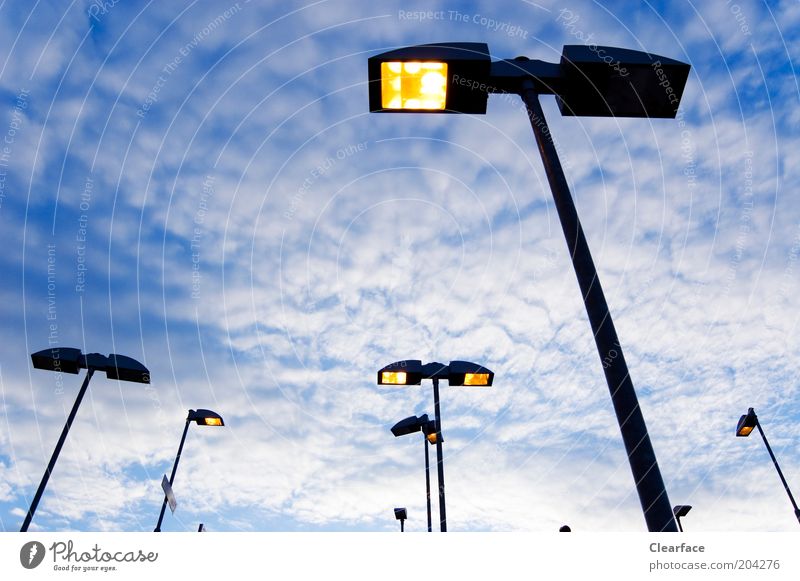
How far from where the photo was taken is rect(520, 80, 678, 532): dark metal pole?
2121 millimetres

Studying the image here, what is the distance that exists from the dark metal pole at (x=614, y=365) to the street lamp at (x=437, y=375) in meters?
9.60

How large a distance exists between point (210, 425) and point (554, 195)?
17.8 metres

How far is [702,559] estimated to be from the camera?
248cm

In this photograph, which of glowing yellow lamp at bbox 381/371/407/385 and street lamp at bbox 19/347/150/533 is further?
glowing yellow lamp at bbox 381/371/407/385

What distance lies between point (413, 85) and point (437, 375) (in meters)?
9.80

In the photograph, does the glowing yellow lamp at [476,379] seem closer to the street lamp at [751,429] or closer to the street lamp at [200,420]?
the street lamp at [200,420]

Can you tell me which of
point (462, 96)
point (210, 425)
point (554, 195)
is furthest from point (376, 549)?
point (210, 425)

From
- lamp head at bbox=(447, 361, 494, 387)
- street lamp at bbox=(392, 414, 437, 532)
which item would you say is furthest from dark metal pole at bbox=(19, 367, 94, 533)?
lamp head at bbox=(447, 361, 494, 387)

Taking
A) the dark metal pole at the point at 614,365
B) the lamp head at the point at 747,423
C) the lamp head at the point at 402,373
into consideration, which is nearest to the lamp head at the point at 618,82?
the dark metal pole at the point at 614,365

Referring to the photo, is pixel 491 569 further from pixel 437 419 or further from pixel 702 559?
pixel 437 419

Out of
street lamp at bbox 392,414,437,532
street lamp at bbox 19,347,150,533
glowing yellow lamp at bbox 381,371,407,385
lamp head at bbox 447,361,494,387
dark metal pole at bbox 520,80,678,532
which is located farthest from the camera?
street lamp at bbox 392,414,437,532

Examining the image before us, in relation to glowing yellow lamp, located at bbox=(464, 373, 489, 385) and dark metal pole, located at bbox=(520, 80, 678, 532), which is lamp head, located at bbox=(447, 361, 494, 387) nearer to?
glowing yellow lamp, located at bbox=(464, 373, 489, 385)

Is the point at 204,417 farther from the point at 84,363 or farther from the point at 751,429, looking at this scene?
the point at 751,429

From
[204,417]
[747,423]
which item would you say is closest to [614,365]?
[204,417]
